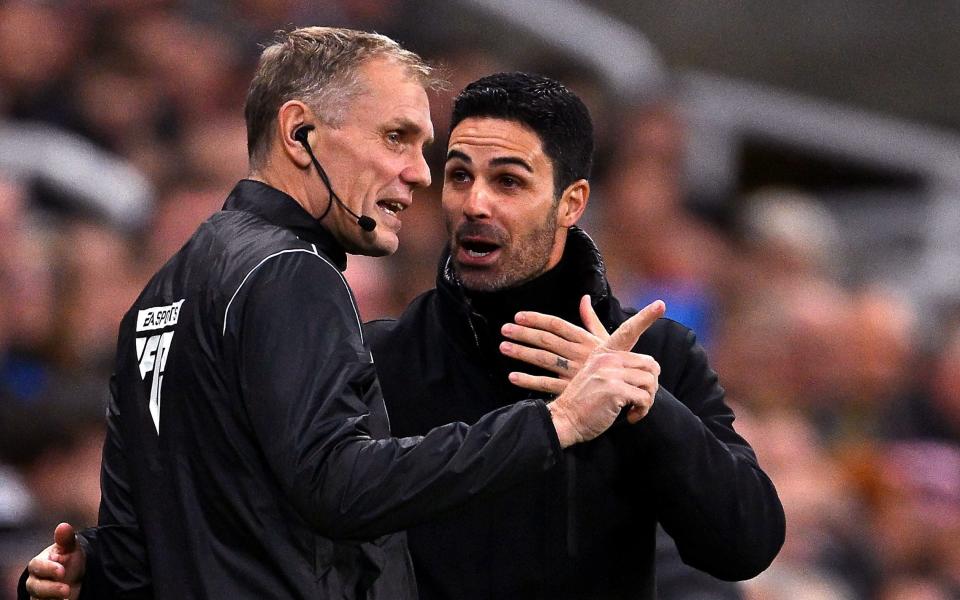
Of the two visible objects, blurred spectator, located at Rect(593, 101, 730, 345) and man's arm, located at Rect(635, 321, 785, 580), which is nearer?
man's arm, located at Rect(635, 321, 785, 580)

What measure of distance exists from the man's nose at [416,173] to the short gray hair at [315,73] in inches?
5.5

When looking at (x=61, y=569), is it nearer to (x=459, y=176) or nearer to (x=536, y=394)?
(x=536, y=394)

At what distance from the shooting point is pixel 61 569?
9.59 feet

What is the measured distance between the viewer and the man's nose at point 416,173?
294cm

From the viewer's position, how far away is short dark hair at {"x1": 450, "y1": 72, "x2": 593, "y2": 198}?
11.1ft

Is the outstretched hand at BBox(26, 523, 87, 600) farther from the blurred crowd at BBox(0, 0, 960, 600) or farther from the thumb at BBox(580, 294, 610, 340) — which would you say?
the blurred crowd at BBox(0, 0, 960, 600)

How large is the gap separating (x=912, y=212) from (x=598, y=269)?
6600 mm

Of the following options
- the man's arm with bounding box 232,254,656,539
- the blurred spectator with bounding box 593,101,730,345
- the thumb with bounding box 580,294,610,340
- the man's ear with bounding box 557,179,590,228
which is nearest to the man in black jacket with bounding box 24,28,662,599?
the man's arm with bounding box 232,254,656,539

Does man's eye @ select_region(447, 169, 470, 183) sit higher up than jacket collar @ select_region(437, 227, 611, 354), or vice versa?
man's eye @ select_region(447, 169, 470, 183)

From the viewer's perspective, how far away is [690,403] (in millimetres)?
3381

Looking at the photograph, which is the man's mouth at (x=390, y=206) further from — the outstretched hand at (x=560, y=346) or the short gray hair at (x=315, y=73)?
the outstretched hand at (x=560, y=346)

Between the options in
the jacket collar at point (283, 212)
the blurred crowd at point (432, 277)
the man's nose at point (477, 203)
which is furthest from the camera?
the blurred crowd at point (432, 277)

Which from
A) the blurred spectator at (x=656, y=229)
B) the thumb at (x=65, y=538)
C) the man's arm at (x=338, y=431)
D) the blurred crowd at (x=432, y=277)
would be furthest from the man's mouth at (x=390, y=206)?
the blurred spectator at (x=656, y=229)

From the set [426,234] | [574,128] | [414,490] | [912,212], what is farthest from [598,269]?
[912,212]
